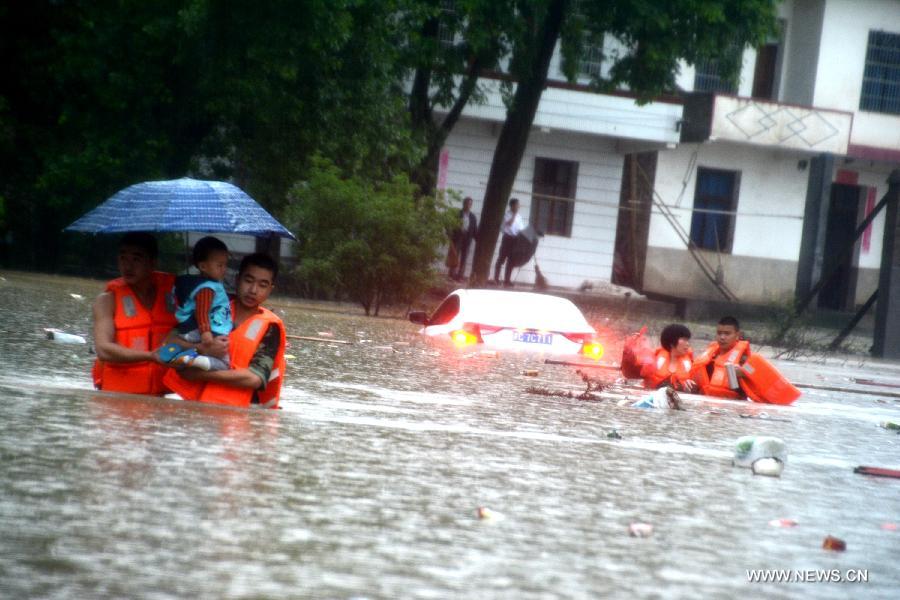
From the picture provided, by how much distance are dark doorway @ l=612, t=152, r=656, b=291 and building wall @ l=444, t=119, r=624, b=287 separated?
0.47 meters

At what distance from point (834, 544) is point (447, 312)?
10951 millimetres

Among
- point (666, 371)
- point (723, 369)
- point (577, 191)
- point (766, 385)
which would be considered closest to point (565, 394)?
point (666, 371)

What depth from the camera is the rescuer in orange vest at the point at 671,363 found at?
45.1 feet

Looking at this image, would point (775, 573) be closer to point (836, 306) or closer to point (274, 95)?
point (274, 95)

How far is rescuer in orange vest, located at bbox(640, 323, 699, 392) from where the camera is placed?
1376 cm

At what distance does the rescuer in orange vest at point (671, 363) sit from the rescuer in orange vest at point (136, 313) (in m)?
6.41

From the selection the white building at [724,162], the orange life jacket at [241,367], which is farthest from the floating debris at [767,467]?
the white building at [724,162]

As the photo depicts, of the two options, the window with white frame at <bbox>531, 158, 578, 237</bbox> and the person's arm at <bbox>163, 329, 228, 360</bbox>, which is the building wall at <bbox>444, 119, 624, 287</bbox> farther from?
the person's arm at <bbox>163, 329, 228, 360</bbox>

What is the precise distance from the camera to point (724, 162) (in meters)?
36.6

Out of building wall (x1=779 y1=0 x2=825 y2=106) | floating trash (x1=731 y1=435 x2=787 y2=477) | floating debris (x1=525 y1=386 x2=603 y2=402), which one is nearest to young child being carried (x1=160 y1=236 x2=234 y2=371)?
floating trash (x1=731 y1=435 x2=787 y2=477)

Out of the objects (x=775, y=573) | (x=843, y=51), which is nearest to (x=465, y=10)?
(x=843, y=51)

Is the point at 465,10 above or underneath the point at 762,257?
above

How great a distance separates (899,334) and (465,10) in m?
9.73

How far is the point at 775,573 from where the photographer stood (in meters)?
5.16
